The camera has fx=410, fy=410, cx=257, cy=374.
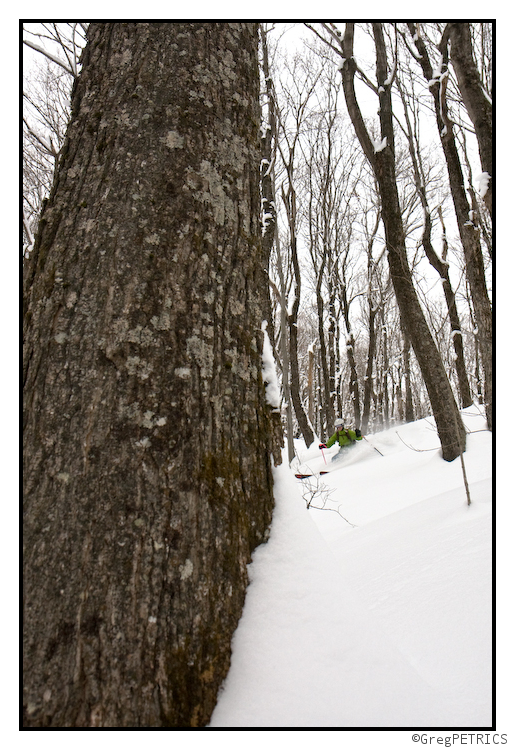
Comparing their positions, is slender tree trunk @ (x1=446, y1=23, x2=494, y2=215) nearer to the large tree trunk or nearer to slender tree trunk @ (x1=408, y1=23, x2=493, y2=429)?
slender tree trunk @ (x1=408, y1=23, x2=493, y2=429)

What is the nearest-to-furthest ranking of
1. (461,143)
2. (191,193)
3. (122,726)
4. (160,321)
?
(122,726) → (160,321) → (191,193) → (461,143)

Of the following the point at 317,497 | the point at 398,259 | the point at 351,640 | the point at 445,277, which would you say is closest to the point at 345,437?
the point at 317,497

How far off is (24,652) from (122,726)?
0.25 metres

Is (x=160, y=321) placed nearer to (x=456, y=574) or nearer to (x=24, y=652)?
(x=24, y=652)

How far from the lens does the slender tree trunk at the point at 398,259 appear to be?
4824 mm

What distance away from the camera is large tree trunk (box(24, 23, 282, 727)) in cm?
85

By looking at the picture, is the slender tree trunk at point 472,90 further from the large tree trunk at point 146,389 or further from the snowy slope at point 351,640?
the snowy slope at point 351,640

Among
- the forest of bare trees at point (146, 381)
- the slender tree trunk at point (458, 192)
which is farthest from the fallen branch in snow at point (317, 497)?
the forest of bare trees at point (146, 381)

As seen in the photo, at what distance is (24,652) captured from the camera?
0.84 m

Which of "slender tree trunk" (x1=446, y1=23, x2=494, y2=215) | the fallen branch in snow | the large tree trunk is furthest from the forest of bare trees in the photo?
the fallen branch in snow

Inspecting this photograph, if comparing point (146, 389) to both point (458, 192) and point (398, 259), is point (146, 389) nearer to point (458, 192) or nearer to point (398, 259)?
point (398, 259)

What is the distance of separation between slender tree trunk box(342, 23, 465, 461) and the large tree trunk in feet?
13.2

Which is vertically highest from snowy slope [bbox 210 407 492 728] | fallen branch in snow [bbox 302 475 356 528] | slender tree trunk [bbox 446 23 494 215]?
slender tree trunk [bbox 446 23 494 215]

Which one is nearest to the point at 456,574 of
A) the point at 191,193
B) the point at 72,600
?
the point at 72,600
